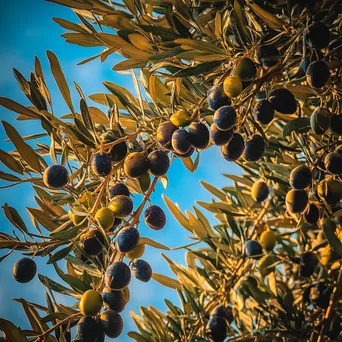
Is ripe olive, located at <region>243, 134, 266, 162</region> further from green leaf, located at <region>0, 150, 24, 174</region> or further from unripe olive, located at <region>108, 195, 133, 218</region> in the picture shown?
green leaf, located at <region>0, 150, 24, 174</region>

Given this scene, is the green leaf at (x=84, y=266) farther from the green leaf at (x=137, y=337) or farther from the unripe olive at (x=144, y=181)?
the green leaf at (x=137, y=337)

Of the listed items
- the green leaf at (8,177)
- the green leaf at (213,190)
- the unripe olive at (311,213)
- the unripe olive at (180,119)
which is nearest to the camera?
the unripe olive at (180,119)

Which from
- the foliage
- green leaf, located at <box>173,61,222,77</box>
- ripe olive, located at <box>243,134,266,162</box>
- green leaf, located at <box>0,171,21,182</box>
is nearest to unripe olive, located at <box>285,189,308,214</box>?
the foliage

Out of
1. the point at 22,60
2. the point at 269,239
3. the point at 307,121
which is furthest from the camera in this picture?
the point at 22,60

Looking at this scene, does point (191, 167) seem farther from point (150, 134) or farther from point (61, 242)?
point (61, 242)

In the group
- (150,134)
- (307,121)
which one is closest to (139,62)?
(150,134)

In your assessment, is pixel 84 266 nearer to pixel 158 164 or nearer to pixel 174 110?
pixel 158 164

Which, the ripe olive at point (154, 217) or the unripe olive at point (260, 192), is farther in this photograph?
the unripe olive at point (260, 192)

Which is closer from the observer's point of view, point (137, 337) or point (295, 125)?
Answer: point (295, 125)

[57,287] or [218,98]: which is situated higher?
[218,98]

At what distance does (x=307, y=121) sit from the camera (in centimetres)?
138

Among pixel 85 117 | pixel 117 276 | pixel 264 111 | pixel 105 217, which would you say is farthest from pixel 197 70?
pixel 117 276

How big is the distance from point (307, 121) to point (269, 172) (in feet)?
1.57

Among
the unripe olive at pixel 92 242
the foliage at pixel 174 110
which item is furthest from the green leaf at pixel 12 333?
the unripe olive at pixel 92 242
